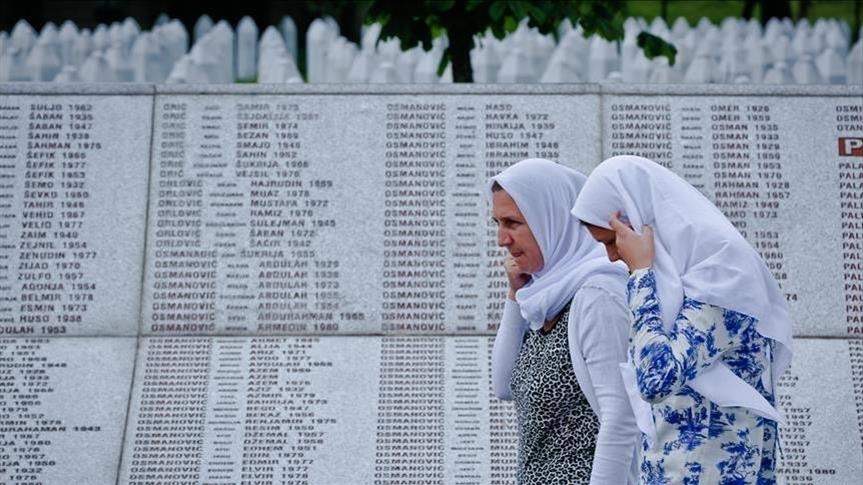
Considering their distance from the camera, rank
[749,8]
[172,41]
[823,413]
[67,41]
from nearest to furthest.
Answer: [823,413] < [172,41] < [67,41] < [749,8]

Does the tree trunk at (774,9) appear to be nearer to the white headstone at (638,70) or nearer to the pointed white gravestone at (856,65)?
the pointed white gravestone at (856,65)

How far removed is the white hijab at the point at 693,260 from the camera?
314 cm

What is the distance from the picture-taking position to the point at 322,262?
6.83 metres

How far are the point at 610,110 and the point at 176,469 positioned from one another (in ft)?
11.3

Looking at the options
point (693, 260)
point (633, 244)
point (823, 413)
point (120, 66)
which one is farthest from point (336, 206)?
point (120, 66)

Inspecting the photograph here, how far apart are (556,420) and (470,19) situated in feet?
22.0

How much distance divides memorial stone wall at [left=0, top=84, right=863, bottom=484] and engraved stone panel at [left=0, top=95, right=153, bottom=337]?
0.04 ft

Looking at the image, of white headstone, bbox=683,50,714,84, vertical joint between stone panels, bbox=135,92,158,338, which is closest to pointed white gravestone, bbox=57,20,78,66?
white headstone, bbox=683,50,714,84

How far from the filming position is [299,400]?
637 cm

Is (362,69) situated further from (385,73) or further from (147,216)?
(147,216)

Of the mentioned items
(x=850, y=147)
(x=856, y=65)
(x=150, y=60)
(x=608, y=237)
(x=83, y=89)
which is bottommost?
(x=608, y=237)

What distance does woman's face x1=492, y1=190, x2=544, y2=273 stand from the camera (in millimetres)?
3828

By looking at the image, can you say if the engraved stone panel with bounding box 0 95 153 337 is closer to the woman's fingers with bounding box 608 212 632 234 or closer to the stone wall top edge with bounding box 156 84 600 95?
the stone wall top edge with bounding box 156 84 600 95

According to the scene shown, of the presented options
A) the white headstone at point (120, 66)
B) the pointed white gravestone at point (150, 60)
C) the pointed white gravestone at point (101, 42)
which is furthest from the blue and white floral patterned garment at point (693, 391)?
the pointed white gravestone at point (101, 42)
